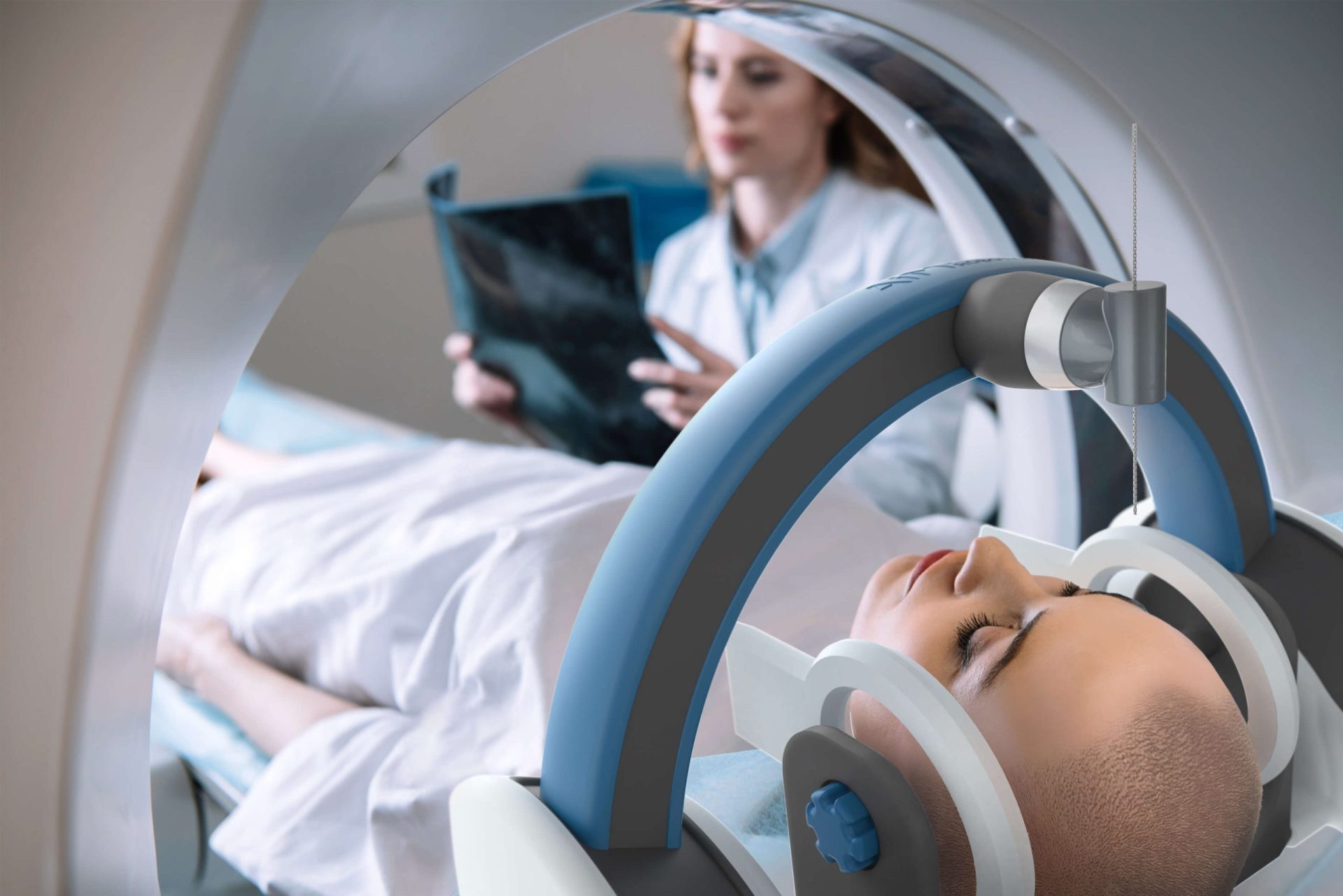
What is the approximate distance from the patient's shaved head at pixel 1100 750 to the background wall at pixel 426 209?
2373 millimetres

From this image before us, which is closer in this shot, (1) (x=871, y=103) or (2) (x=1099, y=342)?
(2) (x=1099, y=342)

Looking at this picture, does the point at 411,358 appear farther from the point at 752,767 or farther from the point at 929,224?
the point at 752,767

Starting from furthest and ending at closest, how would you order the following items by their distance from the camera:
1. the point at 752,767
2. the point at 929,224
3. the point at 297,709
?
the point at 929,224, the point at 297,709, the point at 752,767

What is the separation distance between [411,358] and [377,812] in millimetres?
2255

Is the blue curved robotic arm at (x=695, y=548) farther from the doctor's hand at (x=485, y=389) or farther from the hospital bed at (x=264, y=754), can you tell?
the doctor's hand at (x=485, y=389)

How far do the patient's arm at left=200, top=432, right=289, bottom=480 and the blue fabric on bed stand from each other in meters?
0.02

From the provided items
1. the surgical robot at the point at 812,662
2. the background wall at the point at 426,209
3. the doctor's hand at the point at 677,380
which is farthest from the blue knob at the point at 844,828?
the background wall at the point at 426,209

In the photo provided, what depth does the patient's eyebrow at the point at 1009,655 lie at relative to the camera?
0.38m

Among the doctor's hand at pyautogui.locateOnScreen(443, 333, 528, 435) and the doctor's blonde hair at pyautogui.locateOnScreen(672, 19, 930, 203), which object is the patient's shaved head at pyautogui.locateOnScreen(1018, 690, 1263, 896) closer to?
the doctor's hand at pyautogui.locateOnScreen(443, 333, 528, 435)

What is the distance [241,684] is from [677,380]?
2.09 ft

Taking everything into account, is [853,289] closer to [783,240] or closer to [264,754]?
[783,240]

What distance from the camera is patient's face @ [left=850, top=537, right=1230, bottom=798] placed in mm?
362

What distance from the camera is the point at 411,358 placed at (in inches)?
110

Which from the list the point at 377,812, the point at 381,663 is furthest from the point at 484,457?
the point at 377,812
